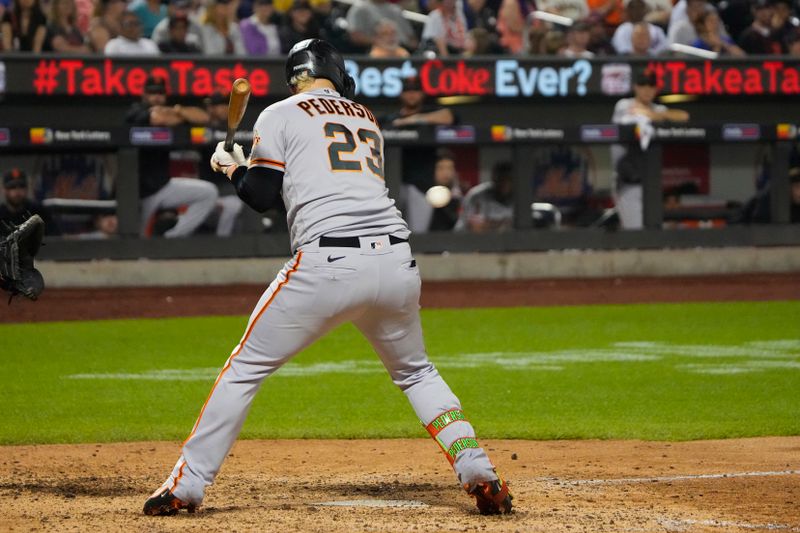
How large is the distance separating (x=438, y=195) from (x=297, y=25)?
9.33 ft

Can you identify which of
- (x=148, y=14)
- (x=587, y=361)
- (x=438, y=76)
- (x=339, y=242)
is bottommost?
(x=587, y=361)

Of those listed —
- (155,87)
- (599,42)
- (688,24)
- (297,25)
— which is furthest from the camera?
(688,24)

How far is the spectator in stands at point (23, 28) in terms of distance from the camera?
1404cm

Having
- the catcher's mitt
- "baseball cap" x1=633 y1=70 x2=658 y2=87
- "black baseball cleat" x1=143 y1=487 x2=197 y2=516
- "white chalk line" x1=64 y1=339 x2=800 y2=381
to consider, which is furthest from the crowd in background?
"black baseball cleat" x1=143 y1=487 x2=197 y2=516

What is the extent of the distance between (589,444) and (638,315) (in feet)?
19.5

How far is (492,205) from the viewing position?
15.0 meters

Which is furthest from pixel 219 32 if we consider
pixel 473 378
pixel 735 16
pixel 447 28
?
pixel 473 378

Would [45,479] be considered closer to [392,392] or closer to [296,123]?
[296,123]

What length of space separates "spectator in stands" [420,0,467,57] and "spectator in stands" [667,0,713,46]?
2.81m

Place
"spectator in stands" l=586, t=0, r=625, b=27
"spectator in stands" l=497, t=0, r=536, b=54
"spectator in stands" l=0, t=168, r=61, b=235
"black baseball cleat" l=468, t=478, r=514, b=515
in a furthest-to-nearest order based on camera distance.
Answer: "spectator in stands" l=586, t=0, r=625, b=27, "spectator in stands" l=497, t=0, r=536, b=54, "spectator in stands" l=0, t=168, r=61, b=235, "black baseball cleat" l=468, t=478, r=514, b=515

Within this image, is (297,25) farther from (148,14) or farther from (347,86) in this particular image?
(347,86)

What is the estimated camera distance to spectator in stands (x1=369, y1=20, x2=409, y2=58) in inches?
586

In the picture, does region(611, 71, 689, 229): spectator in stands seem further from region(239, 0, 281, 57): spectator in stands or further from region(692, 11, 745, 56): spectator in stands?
region(239, 0, 281, 57): spectator in stands

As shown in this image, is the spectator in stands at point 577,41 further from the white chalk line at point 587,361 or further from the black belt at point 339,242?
the black belt at point 339,242
